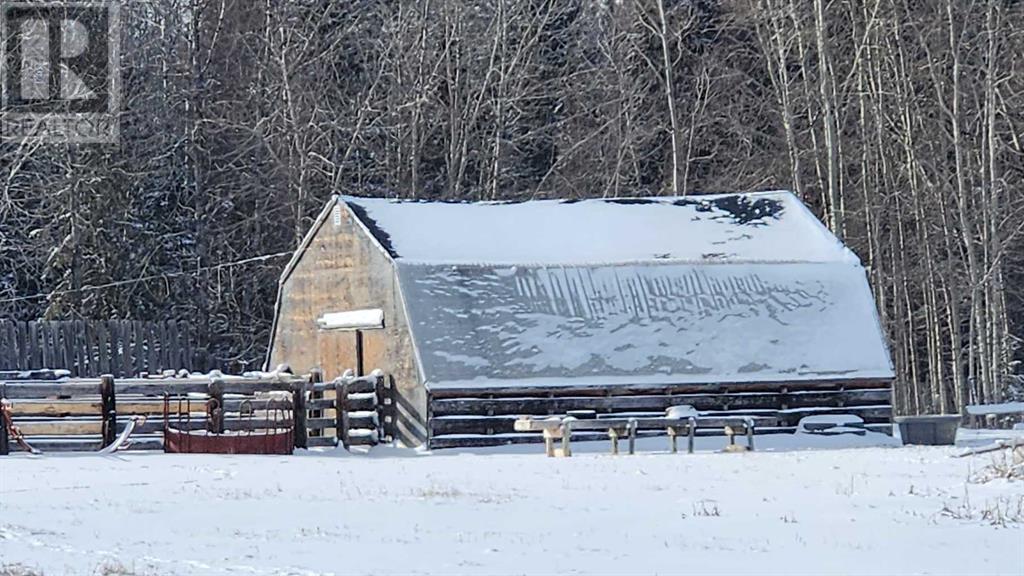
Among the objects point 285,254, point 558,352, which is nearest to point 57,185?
point 285,254

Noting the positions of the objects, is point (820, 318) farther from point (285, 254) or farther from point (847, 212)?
point (285, 254)

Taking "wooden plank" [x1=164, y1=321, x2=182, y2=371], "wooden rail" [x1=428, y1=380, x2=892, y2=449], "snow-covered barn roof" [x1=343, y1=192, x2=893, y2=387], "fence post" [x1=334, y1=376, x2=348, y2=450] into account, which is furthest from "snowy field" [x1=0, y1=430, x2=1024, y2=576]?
"wooden plank" [x1=164, y1=321, x2=182, y2=371]

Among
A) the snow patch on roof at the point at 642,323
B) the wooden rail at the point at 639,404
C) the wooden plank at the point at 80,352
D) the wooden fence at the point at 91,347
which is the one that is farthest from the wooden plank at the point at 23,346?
the wooden rail at the point at 639,404

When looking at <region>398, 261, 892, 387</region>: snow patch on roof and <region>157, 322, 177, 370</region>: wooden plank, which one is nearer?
<region>398, 261, 892, 387</region>: snow patch on roof

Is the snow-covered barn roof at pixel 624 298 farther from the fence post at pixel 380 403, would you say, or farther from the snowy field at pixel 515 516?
the snowy field at pixel 515 516

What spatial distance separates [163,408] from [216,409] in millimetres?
1389

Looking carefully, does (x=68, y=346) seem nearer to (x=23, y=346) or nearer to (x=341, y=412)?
(x=23, y=346)

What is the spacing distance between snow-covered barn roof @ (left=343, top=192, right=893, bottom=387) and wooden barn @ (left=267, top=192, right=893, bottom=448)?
0.10 ft

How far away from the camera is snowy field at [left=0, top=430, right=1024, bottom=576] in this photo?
13703mm

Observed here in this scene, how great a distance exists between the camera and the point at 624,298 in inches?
1225

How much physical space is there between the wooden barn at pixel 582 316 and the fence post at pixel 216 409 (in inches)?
136

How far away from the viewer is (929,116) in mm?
44625

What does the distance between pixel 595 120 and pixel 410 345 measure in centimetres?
2113

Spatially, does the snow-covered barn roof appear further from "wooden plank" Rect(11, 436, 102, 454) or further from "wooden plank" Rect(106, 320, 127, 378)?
"wooden plank" Rect(106, 320, 127, 378)
